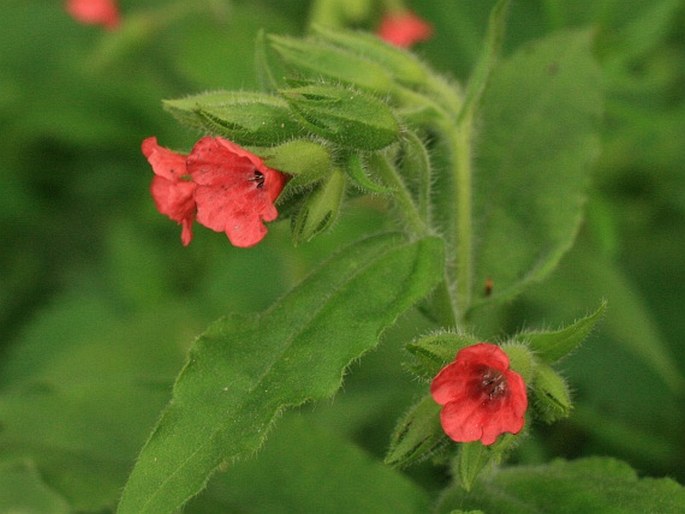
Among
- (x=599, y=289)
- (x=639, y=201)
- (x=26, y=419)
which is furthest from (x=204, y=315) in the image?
(x=639, y=201)

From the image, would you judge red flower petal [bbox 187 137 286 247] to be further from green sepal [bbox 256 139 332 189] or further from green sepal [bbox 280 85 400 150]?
green sepal [bbox 280 85 400 150]

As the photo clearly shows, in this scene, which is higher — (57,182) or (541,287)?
(541,287)

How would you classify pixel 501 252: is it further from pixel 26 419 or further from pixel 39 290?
pixel 39 290

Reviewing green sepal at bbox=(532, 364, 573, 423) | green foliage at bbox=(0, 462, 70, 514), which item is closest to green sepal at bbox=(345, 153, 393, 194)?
green sepal at bbox=(532, 364, 573, 423)

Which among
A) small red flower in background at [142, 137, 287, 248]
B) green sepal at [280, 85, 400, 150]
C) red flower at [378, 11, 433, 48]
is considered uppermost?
green sepal at [280, 85, 400, 150]

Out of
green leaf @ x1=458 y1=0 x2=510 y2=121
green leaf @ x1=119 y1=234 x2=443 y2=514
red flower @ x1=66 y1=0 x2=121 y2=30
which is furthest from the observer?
red flower @ x1=66 y1=0 x2=121 y2=30
